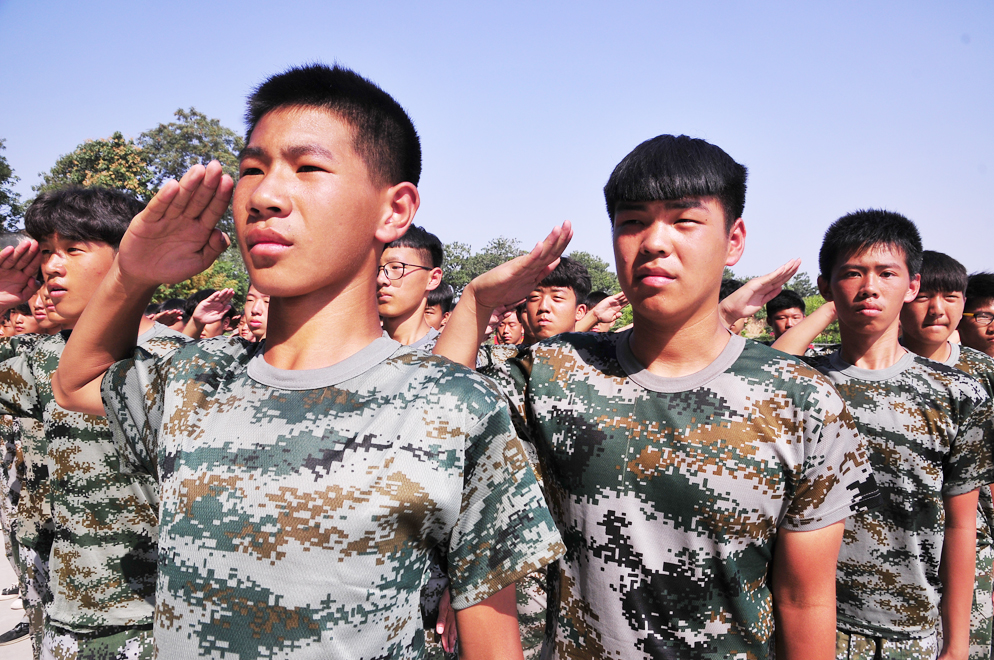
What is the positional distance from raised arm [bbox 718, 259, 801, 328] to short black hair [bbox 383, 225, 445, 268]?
8.38 feet

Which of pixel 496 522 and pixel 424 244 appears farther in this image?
pixel 424 244

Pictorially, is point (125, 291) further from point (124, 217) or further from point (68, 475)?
point (68, 475)

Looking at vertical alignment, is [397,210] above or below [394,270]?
below

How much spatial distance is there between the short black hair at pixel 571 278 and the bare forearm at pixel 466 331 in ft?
10.9

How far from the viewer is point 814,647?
180 centimetres

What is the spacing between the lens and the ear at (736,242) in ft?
6.90

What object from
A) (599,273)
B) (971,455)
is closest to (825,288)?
(971,455)

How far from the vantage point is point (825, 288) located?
3.34 m

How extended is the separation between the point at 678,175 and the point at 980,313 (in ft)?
17.0

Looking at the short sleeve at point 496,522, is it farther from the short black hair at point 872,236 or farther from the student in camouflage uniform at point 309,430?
the short black hair at point 872,236

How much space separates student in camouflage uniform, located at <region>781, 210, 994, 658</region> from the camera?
8.96 ft

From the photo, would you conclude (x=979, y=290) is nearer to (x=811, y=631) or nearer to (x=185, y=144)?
(x=811, y=631)

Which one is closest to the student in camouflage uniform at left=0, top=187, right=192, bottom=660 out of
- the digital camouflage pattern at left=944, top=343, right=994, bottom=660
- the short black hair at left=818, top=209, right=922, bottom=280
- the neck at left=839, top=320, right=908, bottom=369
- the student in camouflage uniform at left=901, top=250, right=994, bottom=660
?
the neck at left=839, top=320, right=908, bottom=369

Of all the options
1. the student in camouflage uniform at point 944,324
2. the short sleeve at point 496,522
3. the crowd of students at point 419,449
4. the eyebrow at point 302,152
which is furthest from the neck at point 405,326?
the student in camouflage uniform at point 944,324
